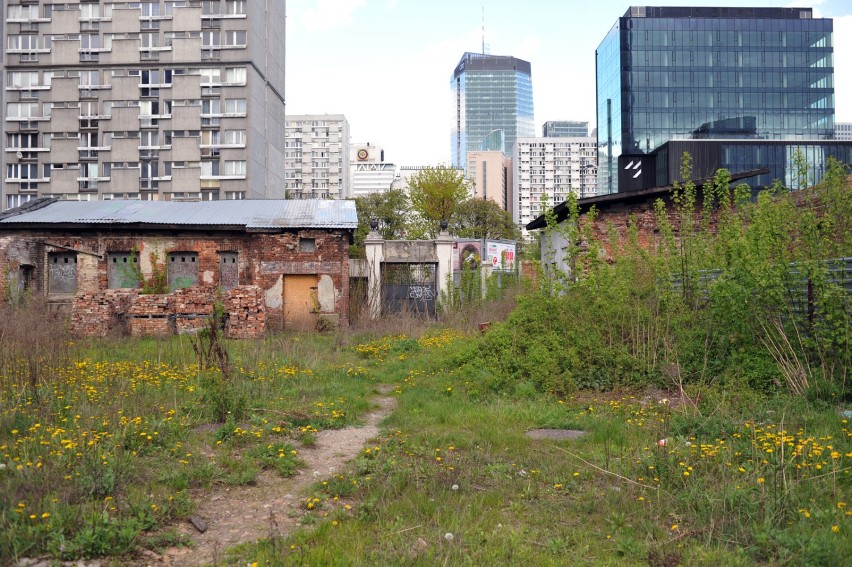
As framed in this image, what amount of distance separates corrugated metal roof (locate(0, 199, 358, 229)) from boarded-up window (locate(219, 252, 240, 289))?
1.14 metres

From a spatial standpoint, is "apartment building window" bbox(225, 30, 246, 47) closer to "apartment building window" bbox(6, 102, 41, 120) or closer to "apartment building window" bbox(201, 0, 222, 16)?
"apartment building window" bbox(201, 0, 222, 16)

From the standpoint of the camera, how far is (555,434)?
7.39 meters

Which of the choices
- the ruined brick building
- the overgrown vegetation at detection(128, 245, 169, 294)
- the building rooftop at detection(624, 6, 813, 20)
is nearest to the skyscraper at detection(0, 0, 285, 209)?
the ruined brick building

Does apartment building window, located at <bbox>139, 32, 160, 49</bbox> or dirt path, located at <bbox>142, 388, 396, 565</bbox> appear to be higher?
apartment building window, located at <bbox>139, 32, 160, 49</bbox>

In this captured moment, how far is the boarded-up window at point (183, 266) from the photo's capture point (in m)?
20.8

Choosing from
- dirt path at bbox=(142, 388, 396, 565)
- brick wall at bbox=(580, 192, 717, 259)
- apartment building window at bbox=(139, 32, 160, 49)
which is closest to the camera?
dirt path at bbox=(142, 388, 396, 565)

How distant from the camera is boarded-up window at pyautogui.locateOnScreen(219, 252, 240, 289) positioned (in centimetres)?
2098

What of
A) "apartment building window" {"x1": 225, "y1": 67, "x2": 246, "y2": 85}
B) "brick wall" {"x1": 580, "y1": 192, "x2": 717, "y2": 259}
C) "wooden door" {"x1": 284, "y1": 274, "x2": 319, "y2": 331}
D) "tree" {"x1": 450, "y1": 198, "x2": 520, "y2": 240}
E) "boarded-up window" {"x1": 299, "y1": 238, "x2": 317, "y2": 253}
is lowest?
"wooden door" {"x1": 284, "y1": 274, "x2": 319, "y2": 331}

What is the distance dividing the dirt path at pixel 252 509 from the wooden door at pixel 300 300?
46.5ft

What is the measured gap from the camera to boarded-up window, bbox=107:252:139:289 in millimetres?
20547

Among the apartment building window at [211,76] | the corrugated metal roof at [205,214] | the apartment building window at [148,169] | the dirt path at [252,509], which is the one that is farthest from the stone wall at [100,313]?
the apartment building window at [211,76]

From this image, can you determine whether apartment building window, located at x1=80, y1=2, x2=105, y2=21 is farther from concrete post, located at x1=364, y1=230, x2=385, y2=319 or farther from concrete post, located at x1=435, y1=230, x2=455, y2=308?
concrete post, located at x1=435, y1=230, x2=455, y2=308

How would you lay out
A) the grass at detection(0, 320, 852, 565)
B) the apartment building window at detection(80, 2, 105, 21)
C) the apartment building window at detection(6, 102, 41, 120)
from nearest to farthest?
the grass at detection(0, 320, 852, 565) → the apartment building window at detection(80, 2, 105, 21) → the apartment building window at detection(6, 102, 41, 120)

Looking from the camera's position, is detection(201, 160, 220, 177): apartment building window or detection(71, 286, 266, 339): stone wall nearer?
detection(71, 286, 266, 339): stone wall
